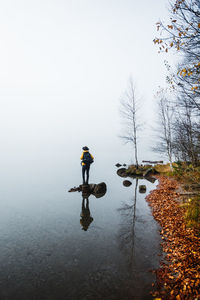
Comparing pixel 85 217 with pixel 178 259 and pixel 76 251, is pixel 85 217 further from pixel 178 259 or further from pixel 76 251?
pixel 178 259

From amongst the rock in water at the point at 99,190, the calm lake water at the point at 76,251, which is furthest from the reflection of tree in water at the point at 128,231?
the rock in water at the point at 99,190

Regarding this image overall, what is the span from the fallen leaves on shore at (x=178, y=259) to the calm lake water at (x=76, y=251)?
32cm

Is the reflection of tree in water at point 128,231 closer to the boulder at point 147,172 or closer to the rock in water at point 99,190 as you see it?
the rock in water at point 99,190

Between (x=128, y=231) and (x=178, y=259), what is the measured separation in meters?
2.53

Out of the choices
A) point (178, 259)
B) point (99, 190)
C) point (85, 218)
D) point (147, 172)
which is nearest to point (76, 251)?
point (85, 218)

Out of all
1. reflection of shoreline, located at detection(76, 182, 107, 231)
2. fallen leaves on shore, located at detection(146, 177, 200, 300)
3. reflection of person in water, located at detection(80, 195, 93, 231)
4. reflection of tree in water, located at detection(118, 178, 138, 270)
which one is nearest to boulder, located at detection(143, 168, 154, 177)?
reflection of shoreline, located at detection(76, 182, 107, 231)

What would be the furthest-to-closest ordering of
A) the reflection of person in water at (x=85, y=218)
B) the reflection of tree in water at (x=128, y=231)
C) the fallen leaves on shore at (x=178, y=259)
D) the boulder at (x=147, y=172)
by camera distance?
the boulder at (x=147, y=172) → the reflection of person in water at (x=85, y=218) → the reflection of tree in water at (x=128, y=231) → the fallen leaves on shore at (x=178, y=259)

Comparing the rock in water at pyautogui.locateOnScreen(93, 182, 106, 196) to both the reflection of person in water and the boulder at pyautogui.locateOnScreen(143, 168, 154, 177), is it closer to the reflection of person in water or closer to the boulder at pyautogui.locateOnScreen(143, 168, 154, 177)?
the reflection of person in water

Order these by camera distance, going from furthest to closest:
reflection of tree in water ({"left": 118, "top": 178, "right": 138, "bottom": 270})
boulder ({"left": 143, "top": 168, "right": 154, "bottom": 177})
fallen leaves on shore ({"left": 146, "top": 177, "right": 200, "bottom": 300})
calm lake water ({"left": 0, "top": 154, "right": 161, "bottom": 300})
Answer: boulder ({"left": 143, "top": 168, "right": 154, "bottom": 177}) < reflection of tree in water ({"left": 118, "top": 178, "right": 138, "bottom": 270}) < calm lake water ({"left": 0, "top": 154, "right": 161, "bottom": 300}) < fallen leaves on shore ({"left": 146, "top": 177, "right": 200, "bottom": 300})

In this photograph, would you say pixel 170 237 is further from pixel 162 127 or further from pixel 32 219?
pixel 162 127

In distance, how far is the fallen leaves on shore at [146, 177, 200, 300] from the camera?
4045mm

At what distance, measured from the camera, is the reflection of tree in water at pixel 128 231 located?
5.83 metres

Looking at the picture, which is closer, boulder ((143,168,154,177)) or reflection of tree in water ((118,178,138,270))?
reflection of tree in water ((118,178,138,270))

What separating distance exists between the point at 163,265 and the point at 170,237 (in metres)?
1.71
